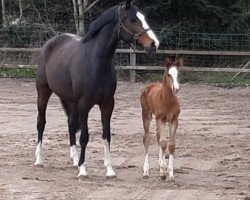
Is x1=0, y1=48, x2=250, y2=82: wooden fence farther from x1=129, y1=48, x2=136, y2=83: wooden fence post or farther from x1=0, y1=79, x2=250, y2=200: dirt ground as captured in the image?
x1=0, y1=79, x2=250, y2=200: dirt ground

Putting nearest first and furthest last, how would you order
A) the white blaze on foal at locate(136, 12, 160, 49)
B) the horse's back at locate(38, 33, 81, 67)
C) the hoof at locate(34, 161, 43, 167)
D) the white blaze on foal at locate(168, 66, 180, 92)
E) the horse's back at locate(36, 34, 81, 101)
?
Result: the white blaze on foal at locate(168, 66, 180, 92), the white blaze on foal at locate(136, 12, 160, 49), the horse's back at locate(36, 34, 81, 101), the hoof at locate(34, 161, 43, 167), the horse's back at locate(38, 33, 81, 67)

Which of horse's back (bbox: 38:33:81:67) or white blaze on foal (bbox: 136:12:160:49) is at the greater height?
white blaze on foal (bbox: 136:12:160:49)

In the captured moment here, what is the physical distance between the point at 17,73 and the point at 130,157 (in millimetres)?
13055

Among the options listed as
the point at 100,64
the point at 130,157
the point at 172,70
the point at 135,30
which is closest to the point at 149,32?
the point at 135,30

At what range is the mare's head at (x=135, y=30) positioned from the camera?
7.98m

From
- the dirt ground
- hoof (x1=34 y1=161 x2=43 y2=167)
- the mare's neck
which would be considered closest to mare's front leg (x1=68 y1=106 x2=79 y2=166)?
the dirt ground

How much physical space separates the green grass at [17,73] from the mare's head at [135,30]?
14.1 metres

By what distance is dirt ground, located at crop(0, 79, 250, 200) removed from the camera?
7.38m

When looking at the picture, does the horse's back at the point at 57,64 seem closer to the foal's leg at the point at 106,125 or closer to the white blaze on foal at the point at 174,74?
the foal's leg at the point at 106,125

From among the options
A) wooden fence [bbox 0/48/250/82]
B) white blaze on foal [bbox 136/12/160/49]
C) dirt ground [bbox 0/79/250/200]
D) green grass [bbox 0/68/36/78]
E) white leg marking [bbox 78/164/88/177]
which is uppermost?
white blaze on foal [bbox 136/12/160/49]

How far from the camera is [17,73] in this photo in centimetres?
2219

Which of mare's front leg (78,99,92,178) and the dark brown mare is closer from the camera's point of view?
the dark brown mare

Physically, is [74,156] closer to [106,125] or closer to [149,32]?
[106,125]

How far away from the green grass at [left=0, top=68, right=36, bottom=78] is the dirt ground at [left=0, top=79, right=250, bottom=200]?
5.35 meters
